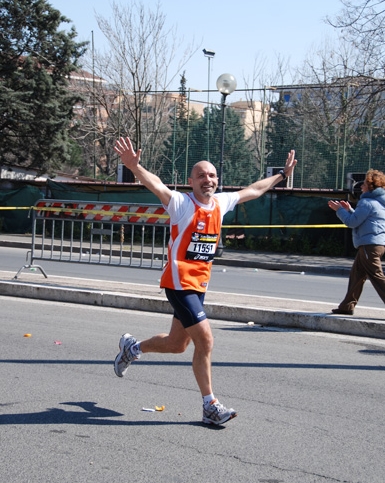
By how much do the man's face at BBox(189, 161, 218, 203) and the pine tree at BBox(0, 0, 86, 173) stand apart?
93.2 feet

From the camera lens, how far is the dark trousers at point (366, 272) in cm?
960

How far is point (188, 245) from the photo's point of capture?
5.65m

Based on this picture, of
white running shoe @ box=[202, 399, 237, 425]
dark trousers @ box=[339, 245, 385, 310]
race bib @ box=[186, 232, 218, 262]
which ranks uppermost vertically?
race bib @ box=[186, 232, 218, 262]

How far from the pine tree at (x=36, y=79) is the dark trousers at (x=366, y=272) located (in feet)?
83.3

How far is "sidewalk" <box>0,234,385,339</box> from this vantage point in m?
9.48

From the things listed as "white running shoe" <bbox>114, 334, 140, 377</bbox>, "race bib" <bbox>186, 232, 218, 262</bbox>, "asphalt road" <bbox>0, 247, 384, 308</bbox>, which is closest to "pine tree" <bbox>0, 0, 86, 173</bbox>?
"asphalt road" <bbox>0, 247, 384, 308</bbox>

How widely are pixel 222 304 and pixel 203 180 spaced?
4.87 m

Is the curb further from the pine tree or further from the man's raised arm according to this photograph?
the pine tree

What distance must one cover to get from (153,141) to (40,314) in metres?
27.8

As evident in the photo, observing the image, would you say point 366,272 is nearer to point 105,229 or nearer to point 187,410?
point 187,410

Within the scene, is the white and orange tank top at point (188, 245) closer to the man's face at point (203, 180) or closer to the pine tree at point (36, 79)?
the man's face at point (203, 180)

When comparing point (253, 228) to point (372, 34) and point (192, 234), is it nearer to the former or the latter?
point (372, 34)

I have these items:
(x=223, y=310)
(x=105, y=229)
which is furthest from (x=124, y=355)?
(x=105, y=229)

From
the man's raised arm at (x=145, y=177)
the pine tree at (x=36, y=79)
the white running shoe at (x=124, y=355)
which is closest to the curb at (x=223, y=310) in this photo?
the white running shoe at (x=124, y=355)
